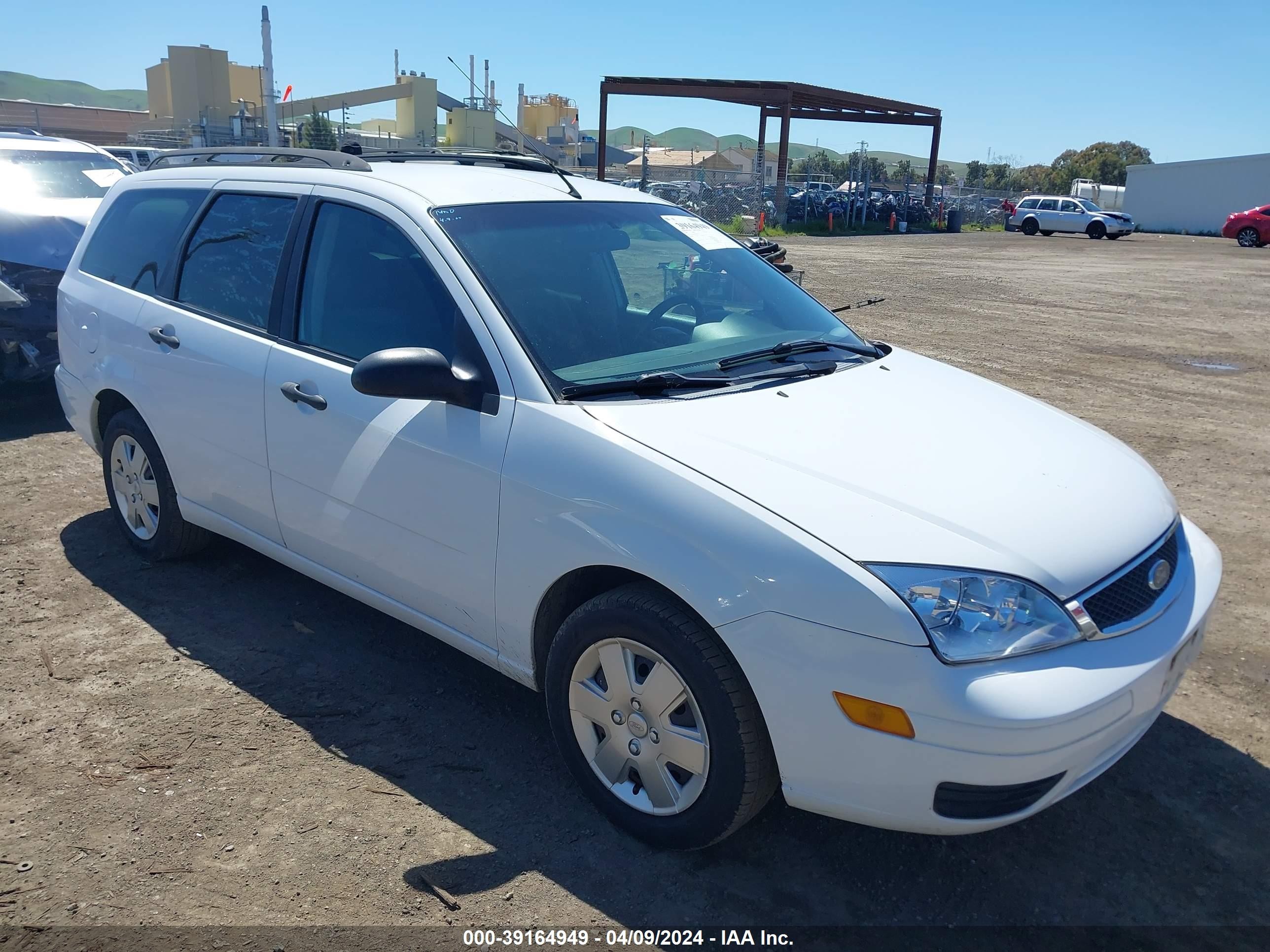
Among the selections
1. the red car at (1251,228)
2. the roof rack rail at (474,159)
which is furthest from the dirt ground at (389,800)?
the red car at (1251,228)

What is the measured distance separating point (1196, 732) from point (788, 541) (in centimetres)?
213

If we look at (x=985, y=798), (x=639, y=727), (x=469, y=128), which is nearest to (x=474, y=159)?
(x=639, y=727)

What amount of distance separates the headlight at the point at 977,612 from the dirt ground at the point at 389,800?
0.92ft

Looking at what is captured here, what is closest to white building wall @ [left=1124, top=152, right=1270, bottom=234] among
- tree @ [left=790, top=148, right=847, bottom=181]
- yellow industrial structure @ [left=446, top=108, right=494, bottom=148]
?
tree @ [left=790, top=148, right=847, bottom=181]

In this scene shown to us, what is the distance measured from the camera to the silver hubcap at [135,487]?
4531mm

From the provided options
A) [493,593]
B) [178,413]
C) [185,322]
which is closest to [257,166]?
[185,322]

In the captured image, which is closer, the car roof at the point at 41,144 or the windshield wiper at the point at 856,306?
the windshield wiper at the point at 856,306

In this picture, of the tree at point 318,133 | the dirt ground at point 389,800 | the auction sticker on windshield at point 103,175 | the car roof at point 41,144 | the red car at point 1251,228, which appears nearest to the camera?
the dirt ground at point 389,800

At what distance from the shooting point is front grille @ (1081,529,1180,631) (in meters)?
2.53

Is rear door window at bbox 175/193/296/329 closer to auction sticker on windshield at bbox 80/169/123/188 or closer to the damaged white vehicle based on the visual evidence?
the damaged white vehicle

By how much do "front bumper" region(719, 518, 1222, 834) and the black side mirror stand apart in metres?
1.12

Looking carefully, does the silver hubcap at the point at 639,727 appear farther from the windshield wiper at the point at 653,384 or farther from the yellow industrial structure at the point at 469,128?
the yellow industrial structure at the point at 469,128

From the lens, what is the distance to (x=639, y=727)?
9.07 feet

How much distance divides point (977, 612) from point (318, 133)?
47.1 m
